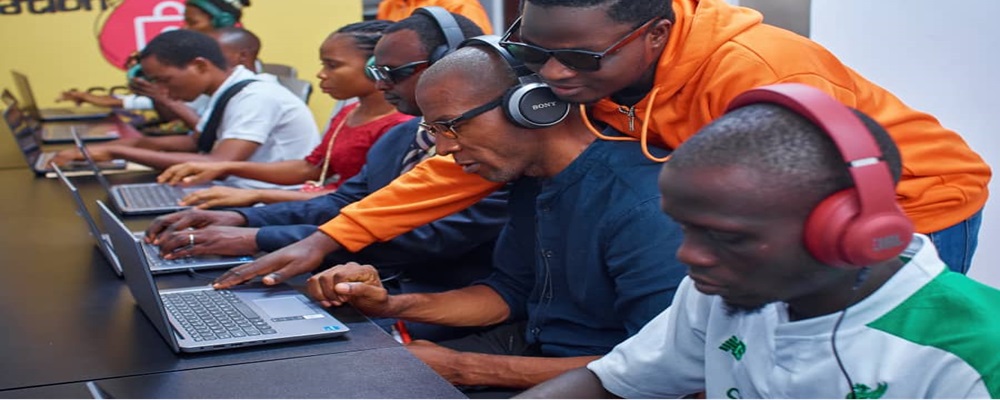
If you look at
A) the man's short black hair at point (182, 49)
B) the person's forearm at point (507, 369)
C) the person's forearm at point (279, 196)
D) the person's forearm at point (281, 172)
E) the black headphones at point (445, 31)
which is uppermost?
the black headphones at point (445, 31)

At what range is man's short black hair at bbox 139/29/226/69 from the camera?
3.69m

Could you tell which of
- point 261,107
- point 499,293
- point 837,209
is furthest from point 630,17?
point 261,107

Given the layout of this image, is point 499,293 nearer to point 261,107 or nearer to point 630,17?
point 630,17

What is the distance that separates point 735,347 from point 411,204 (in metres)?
1.00

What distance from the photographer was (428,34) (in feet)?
7.22

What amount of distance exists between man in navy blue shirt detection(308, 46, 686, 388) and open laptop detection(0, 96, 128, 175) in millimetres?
1868

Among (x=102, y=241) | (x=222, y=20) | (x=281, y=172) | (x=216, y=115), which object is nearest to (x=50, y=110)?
(x=222, y=20)

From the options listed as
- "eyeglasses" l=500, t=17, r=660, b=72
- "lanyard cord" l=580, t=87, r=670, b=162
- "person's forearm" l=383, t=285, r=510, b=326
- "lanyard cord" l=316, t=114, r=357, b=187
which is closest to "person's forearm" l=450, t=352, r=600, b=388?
"person's forearm" l=383, t=285, r=510, b=326

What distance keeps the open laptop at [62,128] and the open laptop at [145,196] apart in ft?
3.44

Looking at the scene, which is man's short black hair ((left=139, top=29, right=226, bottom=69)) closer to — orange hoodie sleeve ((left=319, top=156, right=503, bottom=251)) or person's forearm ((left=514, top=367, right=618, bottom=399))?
orange hoodie sleeve ((left=319, top=156, right=503, bottom=251))

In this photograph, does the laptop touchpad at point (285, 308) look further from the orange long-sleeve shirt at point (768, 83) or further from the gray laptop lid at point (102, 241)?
the orange long-sleeve shirt at point (768, 83)

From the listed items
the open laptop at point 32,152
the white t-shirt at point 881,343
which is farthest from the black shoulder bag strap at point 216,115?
the white t-shirt at point 881,343

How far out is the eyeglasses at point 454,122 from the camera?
1684 mm

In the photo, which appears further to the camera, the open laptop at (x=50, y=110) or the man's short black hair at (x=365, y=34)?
the open laptop at (x=50, y=110)
